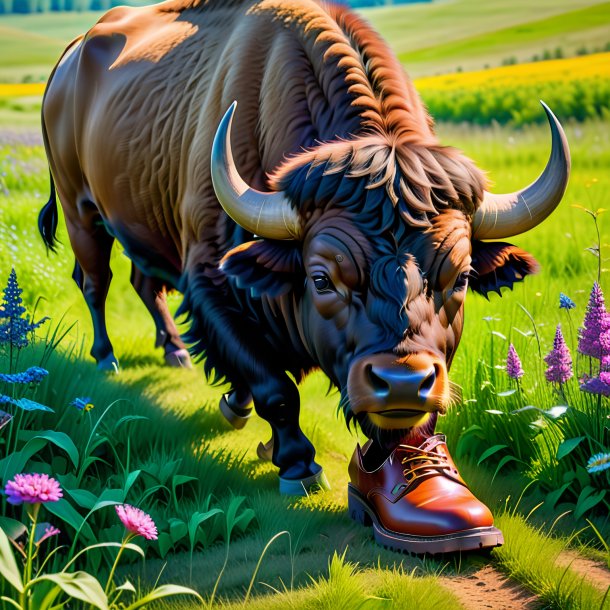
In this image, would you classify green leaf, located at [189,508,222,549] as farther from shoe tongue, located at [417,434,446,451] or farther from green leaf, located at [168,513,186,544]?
shoe tongue, located at [417,434,446,451]

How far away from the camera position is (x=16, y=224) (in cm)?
839

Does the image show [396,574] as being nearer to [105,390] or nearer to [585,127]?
[105,390]

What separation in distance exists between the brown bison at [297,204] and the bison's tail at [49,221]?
3.39 feet

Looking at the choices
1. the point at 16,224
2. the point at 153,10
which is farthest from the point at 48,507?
the point at 16,224

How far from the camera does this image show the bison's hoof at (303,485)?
4043mm

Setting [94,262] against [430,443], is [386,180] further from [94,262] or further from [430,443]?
[94,262]

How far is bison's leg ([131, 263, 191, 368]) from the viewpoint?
257 inches

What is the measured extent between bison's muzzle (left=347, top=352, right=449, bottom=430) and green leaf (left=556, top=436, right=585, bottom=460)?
71 centimetres

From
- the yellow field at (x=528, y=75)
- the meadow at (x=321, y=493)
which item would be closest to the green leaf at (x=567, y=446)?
the meadow at (x=321, y=493)

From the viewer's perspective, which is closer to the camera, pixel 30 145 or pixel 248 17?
pixel 248 17

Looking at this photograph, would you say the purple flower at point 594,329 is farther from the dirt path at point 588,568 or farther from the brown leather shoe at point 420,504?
the dirt path at point 588,568

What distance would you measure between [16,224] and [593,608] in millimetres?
6745

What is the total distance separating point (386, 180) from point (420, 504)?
46.7 inches

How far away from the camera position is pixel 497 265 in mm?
3863
